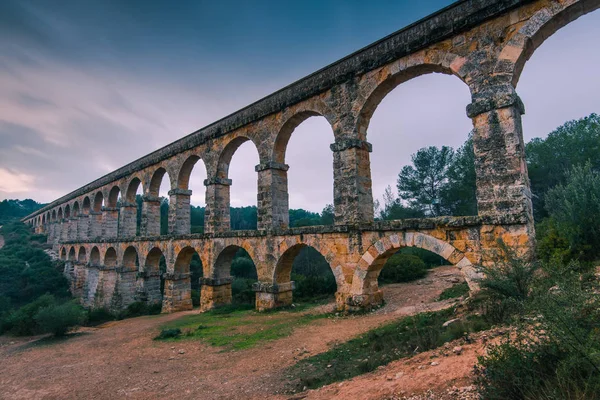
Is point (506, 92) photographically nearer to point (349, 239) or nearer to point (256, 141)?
point (349, 239)

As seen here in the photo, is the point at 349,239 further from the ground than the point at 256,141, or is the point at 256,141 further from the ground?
the point at 256,141

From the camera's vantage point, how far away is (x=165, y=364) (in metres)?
6.30

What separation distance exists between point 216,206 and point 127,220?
845 centimetres

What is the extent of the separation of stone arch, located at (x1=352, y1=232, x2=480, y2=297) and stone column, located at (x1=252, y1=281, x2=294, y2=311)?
9.15 ft

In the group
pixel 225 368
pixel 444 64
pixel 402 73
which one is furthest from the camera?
pixel 402 73

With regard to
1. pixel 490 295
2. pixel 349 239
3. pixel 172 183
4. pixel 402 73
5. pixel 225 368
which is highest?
pixel 402 73

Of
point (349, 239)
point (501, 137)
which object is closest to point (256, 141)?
point (349, 239)

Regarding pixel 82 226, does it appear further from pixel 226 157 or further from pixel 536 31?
pixel 536 31

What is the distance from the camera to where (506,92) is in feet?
19.6

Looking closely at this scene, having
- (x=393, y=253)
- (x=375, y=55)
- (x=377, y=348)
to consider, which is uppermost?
(x=375, y=55)

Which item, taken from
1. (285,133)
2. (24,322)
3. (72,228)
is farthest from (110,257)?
(285,133)

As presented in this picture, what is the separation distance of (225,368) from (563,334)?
4945 millimetres

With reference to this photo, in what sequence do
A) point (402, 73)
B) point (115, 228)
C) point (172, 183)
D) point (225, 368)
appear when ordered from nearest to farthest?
point (225, 368) < point (402, 73) < point (172, 183) < point (115, 228)

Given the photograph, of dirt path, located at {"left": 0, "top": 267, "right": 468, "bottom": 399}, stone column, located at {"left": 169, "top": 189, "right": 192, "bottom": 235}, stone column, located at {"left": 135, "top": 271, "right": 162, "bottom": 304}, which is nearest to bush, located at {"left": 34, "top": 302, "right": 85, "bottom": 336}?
dirt path, located at {"left": 0, "top": 267, "right": 468, "bottom": 399}
